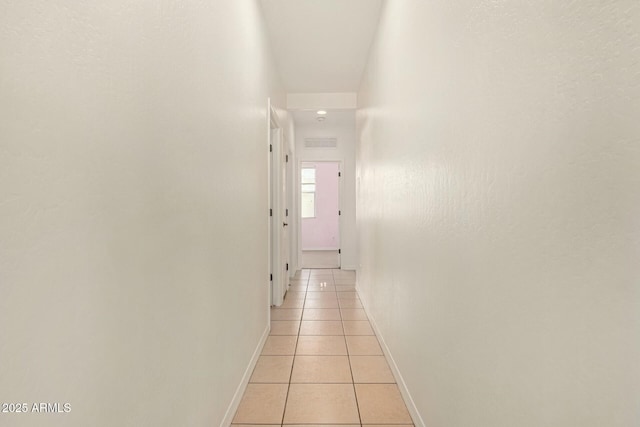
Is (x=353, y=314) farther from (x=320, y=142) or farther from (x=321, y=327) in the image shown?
(x=320, y=142)

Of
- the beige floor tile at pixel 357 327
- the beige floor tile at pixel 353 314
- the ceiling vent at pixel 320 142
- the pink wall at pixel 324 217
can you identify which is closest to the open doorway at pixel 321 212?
the pink wall at pixel 324 217

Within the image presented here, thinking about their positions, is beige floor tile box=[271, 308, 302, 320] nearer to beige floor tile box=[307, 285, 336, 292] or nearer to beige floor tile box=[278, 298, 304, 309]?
beige floor tile box=[278, 298, 304, 309]

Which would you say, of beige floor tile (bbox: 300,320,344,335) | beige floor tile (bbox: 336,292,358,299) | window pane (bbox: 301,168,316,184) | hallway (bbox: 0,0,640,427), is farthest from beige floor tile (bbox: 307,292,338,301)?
window pane (bbox: 301,168,316,184)

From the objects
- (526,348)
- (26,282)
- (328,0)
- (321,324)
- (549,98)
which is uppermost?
(328,0)

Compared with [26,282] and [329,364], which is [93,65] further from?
[329,364]

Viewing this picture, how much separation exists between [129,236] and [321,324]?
2.88 meters

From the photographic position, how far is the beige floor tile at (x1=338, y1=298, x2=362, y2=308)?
13.7 feet

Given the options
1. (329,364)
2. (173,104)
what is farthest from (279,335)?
(173,104)

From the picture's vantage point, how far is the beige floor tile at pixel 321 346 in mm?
2805

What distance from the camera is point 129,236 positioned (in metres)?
0.91

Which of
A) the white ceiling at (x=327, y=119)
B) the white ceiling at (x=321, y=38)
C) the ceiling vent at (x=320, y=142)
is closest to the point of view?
the white ceiling at (x=321, y=38)

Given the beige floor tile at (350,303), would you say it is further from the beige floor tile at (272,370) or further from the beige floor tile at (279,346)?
the beige floor tile at (272,370)

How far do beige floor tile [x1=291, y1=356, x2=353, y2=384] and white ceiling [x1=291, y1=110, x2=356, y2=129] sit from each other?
3.91m

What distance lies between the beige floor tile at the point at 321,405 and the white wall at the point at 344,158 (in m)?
4.43
